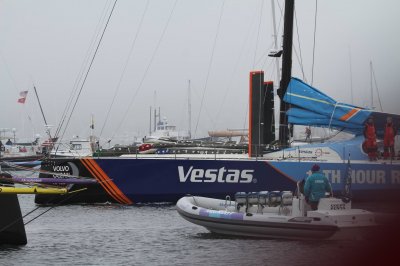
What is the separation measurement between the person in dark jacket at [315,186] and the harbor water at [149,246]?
1168 millimetres

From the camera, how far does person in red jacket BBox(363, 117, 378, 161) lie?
24.4 metres

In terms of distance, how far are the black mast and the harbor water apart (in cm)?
678

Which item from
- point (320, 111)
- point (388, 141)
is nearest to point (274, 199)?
point (388, 141)

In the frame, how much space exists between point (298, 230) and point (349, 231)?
1.27 meters

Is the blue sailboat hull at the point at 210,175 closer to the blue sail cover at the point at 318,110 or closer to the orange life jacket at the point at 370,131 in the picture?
the orange life jacket at the point at 370,131

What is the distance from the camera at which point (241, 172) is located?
82.5ft

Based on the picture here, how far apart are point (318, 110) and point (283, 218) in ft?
33.9

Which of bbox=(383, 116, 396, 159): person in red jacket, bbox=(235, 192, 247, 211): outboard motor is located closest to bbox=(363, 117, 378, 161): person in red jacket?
bbox=(383, 116, 396, 159): person in red jacket

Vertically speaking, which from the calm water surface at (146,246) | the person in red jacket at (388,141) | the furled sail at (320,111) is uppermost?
the furled sail at (320,111)

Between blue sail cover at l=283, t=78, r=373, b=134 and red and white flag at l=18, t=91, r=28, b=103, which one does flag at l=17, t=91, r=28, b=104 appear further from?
blue sail cover at l=283, t=78, r=373, b=134

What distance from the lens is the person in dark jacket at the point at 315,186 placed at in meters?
16.2

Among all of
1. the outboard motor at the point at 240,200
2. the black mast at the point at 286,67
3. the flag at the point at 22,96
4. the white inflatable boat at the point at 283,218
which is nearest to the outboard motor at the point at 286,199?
the white inflatable boat at the point at 283,218

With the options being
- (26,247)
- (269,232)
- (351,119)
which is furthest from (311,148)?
(26,247)

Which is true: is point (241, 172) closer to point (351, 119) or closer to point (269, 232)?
point (351, 119)
